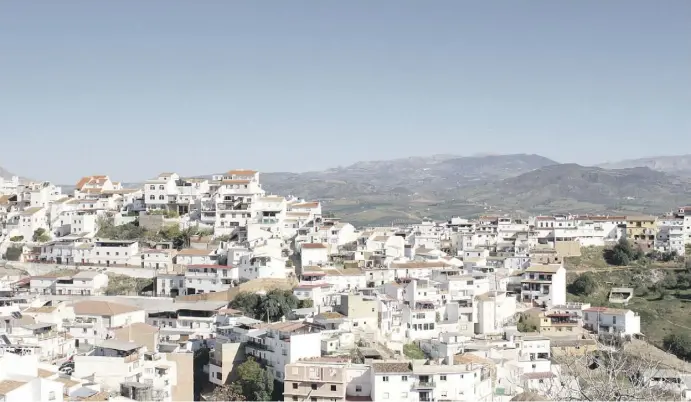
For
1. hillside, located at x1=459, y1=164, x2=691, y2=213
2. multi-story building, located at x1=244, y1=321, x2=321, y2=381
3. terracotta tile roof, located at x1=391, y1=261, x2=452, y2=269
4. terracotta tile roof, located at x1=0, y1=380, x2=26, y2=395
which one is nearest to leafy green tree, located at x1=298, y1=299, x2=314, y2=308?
multi-story building, located at x1=244, y1=321, x2=321, y2=381

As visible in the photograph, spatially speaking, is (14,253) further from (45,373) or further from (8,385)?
(8,385)

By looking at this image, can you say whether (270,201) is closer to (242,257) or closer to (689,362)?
(242,257)

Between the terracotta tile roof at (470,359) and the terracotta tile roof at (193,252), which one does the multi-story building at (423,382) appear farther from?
the terracotta tile roof at (193,252)

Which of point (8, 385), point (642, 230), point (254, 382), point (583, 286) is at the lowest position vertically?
point (254, 382)

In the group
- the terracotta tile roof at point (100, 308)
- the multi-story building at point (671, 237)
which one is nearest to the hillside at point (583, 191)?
the multi-story building at point (671, 237)

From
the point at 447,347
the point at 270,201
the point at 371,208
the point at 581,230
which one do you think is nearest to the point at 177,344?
the point at 447,347

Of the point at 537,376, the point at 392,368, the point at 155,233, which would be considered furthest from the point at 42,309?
the point at 537,376

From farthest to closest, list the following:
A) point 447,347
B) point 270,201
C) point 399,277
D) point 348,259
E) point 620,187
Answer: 1. point 620,187
2. point 270,201
3. point 348,259
4. point 399,277
5. point 447,347
